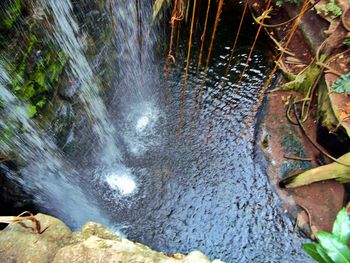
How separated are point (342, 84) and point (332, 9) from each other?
1.23 meters

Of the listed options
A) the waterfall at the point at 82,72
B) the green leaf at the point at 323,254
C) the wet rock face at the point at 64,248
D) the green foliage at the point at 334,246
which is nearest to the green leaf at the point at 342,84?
the green foliage at the point at 334,246

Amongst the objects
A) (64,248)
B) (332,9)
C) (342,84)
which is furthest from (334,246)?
(332,9)

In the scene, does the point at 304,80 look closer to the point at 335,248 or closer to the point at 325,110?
the point at 325,110

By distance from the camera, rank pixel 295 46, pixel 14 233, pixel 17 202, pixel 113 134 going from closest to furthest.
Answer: pixel 14 233 → pixel 17 202 → pixel 113 134 → pixel 295 46

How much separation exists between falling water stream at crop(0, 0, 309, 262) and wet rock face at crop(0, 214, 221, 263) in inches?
51.9

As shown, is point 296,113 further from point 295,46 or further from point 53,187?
point 53,187

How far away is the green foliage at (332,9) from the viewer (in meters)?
4.13

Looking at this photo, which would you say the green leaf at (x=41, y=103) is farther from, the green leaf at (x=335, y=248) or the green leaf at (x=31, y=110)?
the green leaf at (x=335, y=248)

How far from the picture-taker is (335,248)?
1567 mm

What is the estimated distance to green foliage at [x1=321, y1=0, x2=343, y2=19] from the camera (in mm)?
4129

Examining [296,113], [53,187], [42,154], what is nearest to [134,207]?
[53,187]

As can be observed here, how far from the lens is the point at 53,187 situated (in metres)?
3.31

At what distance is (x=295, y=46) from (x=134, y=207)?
3368 millimetres

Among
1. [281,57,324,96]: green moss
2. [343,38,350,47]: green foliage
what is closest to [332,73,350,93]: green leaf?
[281,57,324,96]: green moss
